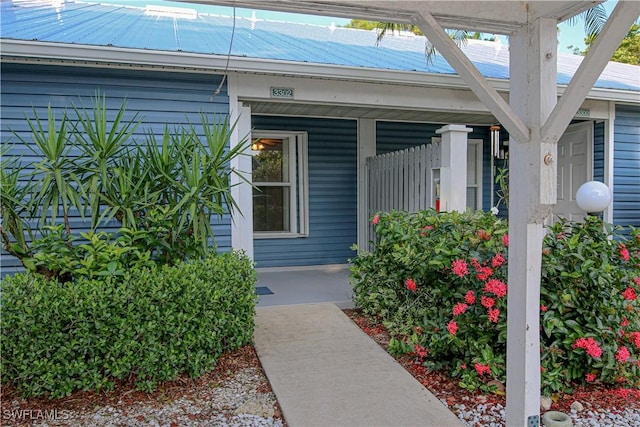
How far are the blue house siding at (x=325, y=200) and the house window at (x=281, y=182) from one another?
0.41ft

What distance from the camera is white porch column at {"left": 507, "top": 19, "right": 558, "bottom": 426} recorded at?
2105mm

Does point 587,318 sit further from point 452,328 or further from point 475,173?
point 475,173

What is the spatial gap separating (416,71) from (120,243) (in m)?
3.69

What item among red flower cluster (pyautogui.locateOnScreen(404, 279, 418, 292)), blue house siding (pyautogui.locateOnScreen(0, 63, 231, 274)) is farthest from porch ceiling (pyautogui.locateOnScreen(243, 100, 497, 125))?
red flower cluster (pyautogui.locateOnScreen(404, 279, 418, 292))

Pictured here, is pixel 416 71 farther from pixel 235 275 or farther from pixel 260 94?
pixel 235 275

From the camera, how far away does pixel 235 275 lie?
10.9ft

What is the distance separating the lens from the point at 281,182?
6.98 m

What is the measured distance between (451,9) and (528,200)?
3.18ft

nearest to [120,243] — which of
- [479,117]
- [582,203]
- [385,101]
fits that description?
[385,101]

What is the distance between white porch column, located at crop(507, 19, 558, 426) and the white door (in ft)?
18.5

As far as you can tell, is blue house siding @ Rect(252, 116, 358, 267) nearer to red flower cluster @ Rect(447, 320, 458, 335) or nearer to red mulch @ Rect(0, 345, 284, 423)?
red mulch @ Rect(0, 345, 284, 423)

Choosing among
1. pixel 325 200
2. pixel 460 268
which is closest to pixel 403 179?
pixel 325 200

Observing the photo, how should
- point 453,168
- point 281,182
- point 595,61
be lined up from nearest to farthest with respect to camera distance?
point 595,61 → point 453,168 → point 281,182

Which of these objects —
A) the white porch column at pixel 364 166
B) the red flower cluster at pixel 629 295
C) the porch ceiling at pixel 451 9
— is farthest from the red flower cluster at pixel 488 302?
the white porch column at pixel 364 166
